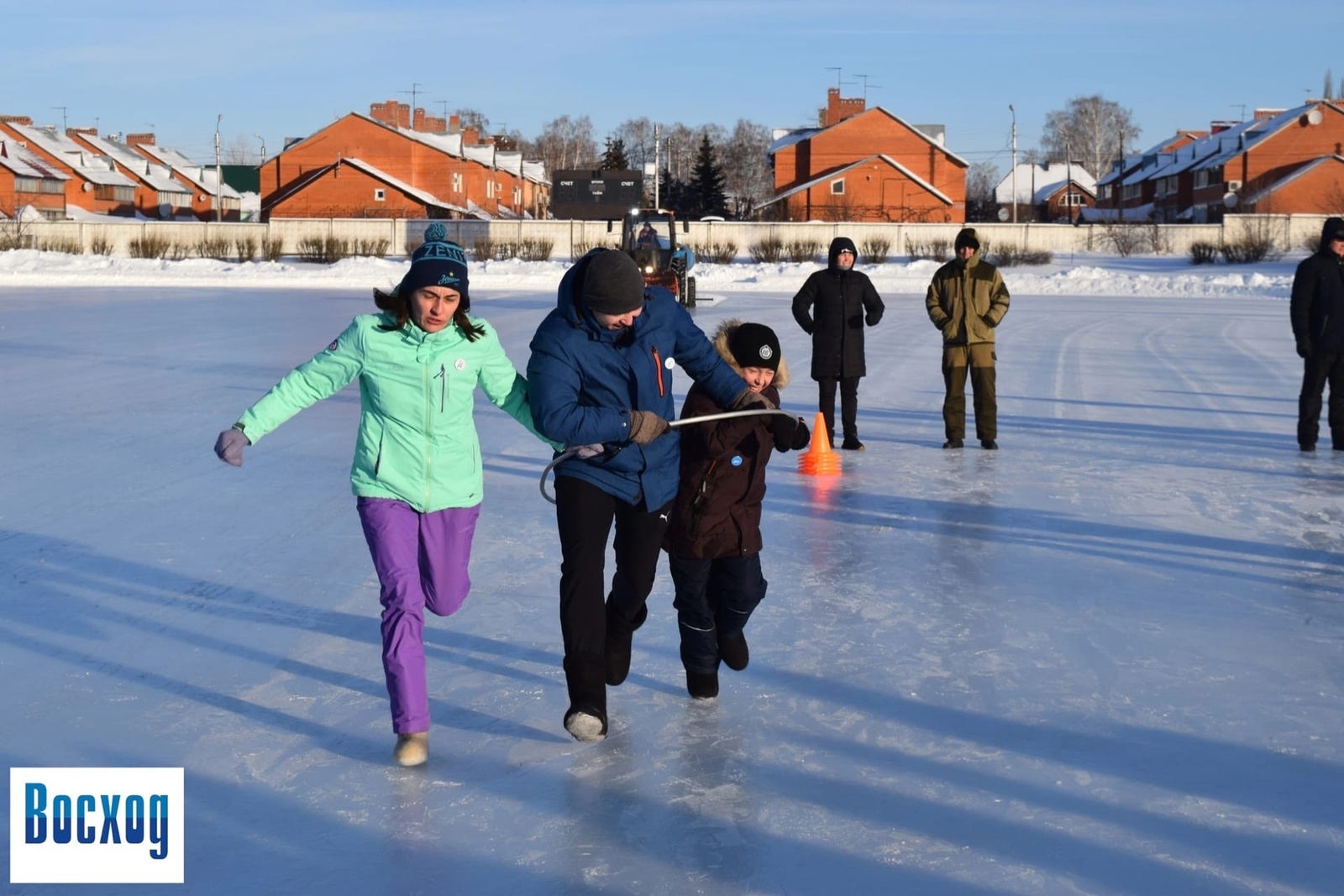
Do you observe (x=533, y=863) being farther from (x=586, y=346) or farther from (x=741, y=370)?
(x=741, y=370)

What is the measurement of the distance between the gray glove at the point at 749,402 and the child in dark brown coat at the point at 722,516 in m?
0.08

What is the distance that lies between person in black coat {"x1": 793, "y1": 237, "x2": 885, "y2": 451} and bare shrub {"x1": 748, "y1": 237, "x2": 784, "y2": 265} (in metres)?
39.2

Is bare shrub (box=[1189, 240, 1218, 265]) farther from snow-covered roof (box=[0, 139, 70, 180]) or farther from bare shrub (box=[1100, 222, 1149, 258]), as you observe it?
snow-covered roof (box=[0, 139, 70, 180])

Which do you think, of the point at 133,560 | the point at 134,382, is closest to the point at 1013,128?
the point at 134,382

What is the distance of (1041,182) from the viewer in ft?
325

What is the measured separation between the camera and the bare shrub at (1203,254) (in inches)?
1847

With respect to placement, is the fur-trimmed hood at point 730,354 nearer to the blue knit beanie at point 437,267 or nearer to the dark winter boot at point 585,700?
the blue knit beanie at point 437,267

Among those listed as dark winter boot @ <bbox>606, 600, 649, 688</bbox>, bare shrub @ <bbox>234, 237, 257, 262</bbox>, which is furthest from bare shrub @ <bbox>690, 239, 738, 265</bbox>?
dark winter boot @ <bbox>606, 600, 649, 688</bbox>

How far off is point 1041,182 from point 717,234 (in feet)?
164

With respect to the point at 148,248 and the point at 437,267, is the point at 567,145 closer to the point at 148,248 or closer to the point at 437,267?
the point at 148,248

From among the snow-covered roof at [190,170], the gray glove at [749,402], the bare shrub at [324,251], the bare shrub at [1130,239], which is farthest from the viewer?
the snow-covered roof at [190,170]

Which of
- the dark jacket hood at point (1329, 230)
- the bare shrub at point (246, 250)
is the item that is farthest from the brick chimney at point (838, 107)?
the dark jacket hood at point (1329, 230)

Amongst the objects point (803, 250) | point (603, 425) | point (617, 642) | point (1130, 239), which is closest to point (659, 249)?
point (617, 642)
